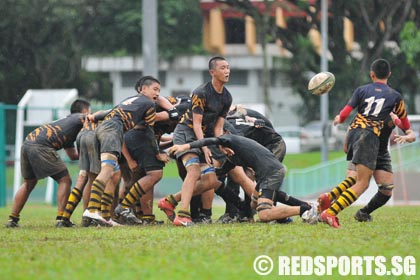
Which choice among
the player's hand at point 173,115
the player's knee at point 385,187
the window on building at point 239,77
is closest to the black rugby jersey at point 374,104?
the player's knee at point 385,187

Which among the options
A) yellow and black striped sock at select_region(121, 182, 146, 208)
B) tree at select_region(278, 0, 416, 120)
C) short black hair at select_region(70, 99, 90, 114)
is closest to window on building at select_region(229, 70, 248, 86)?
tree at select_region(278, 0, 416, 120)

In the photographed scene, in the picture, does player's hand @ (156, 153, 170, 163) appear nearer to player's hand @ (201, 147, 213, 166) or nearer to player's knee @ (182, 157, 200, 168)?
player's knee @ (182, 157, 200, 168)

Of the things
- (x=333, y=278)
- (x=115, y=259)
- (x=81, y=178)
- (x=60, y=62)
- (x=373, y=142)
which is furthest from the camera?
(x=60, y=62)

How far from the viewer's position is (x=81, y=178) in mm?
15289

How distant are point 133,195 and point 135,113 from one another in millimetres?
1198

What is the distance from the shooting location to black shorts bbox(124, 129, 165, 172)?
48.4 feet

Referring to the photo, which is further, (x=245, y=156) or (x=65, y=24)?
(x=65, y=24)

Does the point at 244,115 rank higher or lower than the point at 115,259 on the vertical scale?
higher

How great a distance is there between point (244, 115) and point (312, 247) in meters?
5.07

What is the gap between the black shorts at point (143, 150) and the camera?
14.8 m

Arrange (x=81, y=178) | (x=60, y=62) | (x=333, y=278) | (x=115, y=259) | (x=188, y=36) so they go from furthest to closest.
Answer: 1. (x=188, y=36)
2. (x=60, y=62)
3. (x=81, y=178)
4. (x=115, y=259)
5. (x=333, y=278)

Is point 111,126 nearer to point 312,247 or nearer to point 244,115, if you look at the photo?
point 244,115

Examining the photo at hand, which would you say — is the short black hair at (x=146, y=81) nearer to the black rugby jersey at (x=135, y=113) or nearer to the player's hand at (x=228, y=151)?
the black rugby jersey at (x=135, y=113)

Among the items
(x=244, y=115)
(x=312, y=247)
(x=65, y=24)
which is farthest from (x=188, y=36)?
(x=312, y=247)
